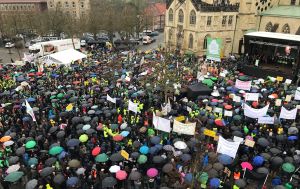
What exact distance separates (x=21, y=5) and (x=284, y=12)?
6125 centimetres

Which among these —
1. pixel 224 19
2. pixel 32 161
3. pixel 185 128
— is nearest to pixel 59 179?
pixel 32 161

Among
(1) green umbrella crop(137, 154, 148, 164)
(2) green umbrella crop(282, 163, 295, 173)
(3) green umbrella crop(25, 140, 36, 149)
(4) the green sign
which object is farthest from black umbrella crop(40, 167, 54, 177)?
(4) the green sign

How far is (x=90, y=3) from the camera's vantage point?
234 ft

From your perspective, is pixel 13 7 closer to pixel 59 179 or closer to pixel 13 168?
pixel 13 168

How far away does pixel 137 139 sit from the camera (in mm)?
15180

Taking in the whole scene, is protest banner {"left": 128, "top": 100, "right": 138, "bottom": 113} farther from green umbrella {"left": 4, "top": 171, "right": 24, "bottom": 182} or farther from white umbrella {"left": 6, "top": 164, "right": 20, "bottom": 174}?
green umbrella {"left": 4, "top": 171, "right": 24, "bottom": 182}

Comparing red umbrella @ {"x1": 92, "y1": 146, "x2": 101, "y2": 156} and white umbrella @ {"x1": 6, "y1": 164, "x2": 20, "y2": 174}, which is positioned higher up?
red umbrella @ {"x1": 92, "y1": 146, "x2": 101, "y2": 156}

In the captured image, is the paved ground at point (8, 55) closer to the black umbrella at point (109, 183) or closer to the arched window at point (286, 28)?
the black umbrella at point (109, 183)

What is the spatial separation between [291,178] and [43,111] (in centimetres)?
1573

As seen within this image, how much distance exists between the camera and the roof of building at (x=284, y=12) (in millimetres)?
34656

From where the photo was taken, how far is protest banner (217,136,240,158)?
12477mm

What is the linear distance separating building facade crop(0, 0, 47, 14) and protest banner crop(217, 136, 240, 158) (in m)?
67.6

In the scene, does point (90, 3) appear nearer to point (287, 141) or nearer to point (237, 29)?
point (237, 29)

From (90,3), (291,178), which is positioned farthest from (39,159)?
(90,3)
